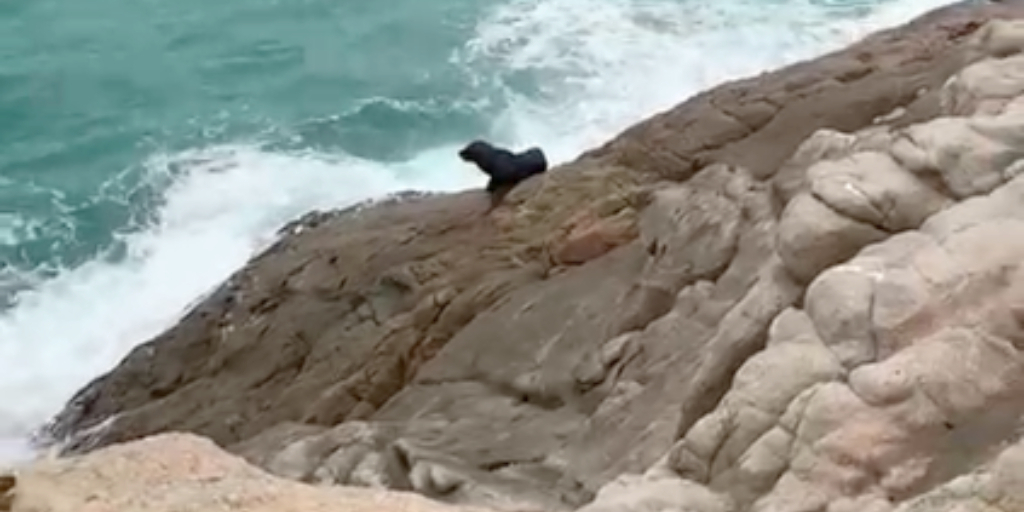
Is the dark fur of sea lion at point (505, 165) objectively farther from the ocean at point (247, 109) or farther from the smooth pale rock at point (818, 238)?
the smooth pale rock at point (818, 238)

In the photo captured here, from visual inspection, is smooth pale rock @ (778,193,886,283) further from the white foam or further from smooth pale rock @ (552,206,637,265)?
the white foam

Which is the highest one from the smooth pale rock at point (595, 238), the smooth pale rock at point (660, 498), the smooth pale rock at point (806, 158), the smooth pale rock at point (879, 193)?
the smooth pale rock at point (879, 193)

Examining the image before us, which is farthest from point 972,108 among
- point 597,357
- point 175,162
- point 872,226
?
point 175,162

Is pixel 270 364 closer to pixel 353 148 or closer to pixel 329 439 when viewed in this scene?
pixel 329 439

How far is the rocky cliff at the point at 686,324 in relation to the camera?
10.5m

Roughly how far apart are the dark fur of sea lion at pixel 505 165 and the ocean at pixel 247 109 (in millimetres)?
5027

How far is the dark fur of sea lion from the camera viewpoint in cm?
2489

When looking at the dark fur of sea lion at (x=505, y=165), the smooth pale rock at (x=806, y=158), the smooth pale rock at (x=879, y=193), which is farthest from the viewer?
the dark fur of sea lion at (x=505, y=165)

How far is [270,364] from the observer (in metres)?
21.4

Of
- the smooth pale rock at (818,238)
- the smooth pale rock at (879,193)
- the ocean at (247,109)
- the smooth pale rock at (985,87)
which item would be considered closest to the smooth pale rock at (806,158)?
the smooth pale rock at (985,87)

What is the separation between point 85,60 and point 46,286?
29.1 feet

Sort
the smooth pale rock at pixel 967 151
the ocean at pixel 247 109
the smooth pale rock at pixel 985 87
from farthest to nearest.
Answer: the ocean at pixel 247 109 → the smooth pale rock at pixel 985 87 → the smooth pale rock at pixel 967 151

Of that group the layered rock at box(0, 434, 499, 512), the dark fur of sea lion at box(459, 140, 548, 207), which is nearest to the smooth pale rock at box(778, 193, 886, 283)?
the layered rock at box(0, 434, 499, 512)

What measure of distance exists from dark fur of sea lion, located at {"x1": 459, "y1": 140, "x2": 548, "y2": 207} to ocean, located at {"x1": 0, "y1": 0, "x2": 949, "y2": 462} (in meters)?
5.03
